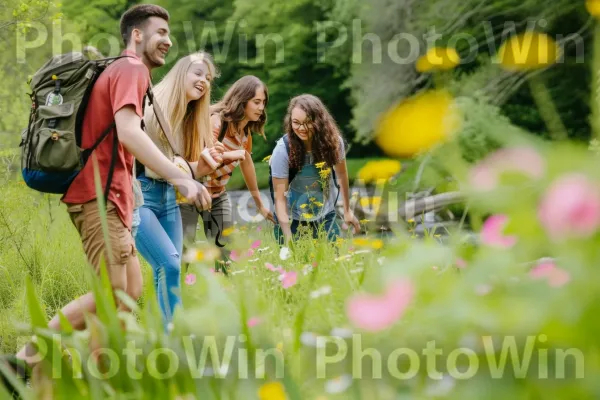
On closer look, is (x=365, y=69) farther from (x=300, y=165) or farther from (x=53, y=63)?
(x=53, y=63)

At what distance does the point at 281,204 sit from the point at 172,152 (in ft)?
4.86

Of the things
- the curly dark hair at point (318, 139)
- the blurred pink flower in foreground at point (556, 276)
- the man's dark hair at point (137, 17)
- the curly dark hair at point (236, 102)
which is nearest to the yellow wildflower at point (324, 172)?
the curly dark hair at point (318, 139)

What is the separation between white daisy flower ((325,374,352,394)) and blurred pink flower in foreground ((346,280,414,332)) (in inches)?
11.0

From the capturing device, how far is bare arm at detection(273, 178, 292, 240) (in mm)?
5043

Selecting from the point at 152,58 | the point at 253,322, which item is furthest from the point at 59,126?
the point at 253,322

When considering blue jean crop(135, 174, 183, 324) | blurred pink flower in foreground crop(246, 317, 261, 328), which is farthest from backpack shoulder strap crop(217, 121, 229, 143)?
blurred pink flower in foreground crop(246, 317, 261, 328)

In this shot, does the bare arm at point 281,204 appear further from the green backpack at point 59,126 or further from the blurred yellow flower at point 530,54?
the blurred yellow flower at point 530,54

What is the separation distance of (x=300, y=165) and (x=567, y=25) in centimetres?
1215

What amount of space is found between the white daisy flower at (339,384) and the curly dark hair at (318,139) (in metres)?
3.89

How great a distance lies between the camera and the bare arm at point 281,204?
16.5ft

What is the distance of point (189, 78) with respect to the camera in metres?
3.82

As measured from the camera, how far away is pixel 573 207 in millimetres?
836

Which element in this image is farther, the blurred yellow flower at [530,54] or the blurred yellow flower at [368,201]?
the blurred yellow flower at [368,201]

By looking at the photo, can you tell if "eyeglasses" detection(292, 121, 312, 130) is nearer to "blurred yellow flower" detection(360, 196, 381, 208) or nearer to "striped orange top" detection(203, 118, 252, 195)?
"striped orange top" detection(203, 118, 252, 195)
